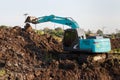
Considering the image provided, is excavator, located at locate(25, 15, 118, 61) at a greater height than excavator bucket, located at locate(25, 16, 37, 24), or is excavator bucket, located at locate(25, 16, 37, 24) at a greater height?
excavator bucket, located at locate(25, 16, 37, 24)

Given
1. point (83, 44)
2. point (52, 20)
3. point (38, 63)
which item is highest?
point (52, 20)

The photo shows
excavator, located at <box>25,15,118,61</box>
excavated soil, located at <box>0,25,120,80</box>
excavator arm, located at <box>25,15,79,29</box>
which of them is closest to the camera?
excavated soil, located at <box>0,25,120,80</box>

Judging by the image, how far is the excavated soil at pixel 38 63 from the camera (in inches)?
600

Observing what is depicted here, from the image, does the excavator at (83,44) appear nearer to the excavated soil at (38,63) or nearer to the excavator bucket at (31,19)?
the excavator bucket at (31,19)

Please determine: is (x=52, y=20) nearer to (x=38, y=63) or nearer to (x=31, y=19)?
(x=31, y=19)

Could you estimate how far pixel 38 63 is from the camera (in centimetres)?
1756

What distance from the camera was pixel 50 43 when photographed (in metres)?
21.4

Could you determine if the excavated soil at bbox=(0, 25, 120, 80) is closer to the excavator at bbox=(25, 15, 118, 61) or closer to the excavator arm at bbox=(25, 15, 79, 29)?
the excavator at bbox=(25, 15, 118, 61)

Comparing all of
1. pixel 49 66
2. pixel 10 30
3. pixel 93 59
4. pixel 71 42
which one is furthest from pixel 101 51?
pixel 10 30

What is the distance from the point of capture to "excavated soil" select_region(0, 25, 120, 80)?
15.2 m

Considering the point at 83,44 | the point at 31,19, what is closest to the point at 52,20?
the point at 31,19

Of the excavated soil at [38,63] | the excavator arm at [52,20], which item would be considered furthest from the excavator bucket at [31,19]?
the excavated soil at [38,63]

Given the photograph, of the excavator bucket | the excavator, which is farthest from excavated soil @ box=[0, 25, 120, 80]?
the excavator bucket

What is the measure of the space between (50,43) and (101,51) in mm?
4435
